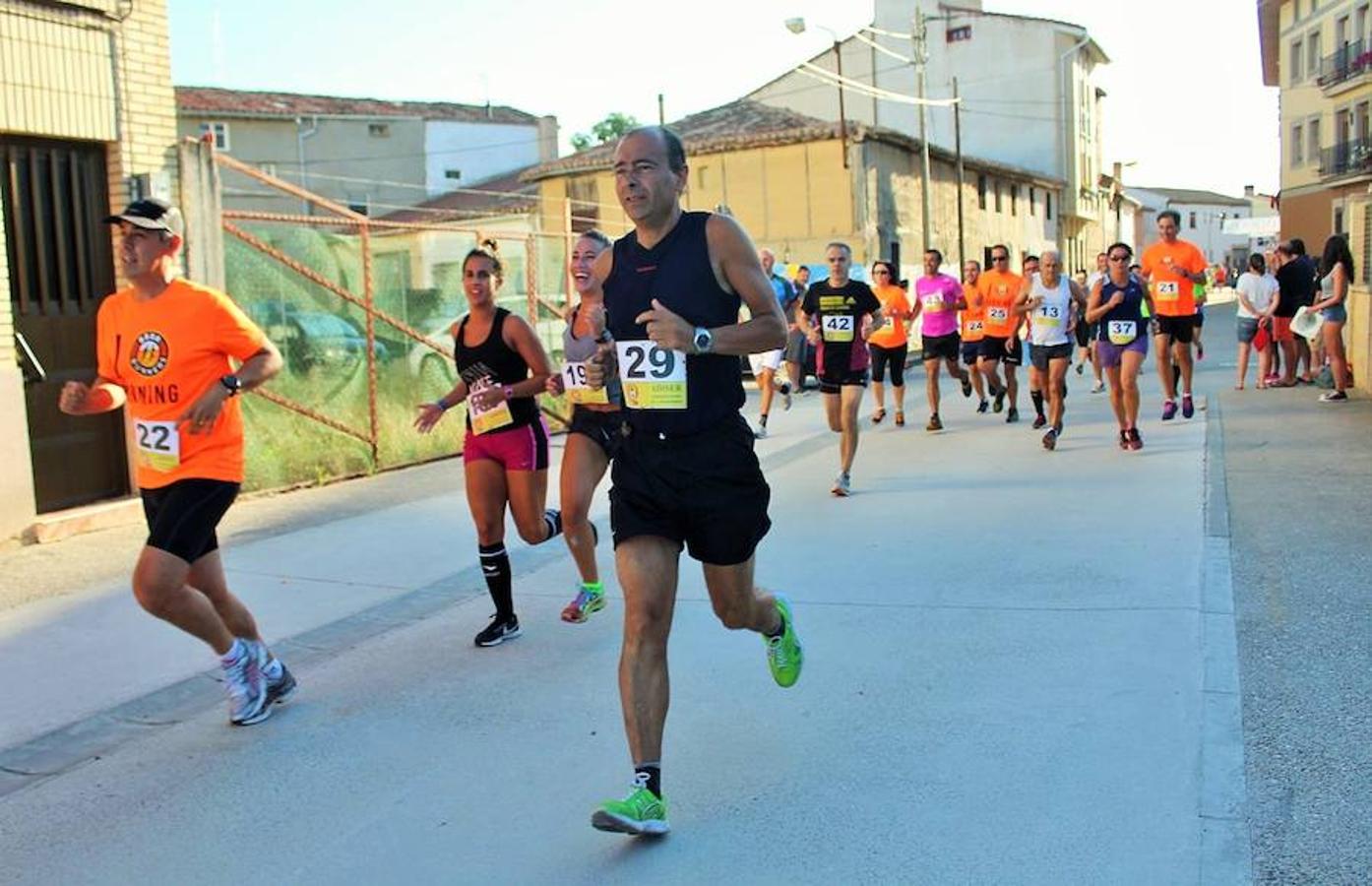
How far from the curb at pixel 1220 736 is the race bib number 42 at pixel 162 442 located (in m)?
3.66

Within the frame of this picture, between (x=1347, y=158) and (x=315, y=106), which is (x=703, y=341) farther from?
(x=1347, y=158)

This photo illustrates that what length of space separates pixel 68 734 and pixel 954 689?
3.42 m

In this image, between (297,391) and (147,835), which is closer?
(147,835)

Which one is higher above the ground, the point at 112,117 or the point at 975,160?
the point at 975,160

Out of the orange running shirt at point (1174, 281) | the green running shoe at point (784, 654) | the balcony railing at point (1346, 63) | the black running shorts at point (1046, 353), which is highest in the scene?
the balcony railing at point (1346, 63)

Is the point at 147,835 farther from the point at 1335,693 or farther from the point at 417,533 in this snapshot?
the point at 417,533

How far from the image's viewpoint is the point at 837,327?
10.2 meters

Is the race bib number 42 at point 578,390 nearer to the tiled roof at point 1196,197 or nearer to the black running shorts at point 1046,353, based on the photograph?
the black running shorts at point 1046,353

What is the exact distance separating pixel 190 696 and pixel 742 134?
31898 millimetres

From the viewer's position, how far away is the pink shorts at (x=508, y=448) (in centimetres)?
604

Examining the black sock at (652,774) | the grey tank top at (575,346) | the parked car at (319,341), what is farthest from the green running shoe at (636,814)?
the parked car at (319,341)

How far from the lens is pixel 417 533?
28.9 ft

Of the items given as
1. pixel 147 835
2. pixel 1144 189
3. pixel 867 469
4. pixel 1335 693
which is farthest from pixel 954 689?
pixel 1144 189

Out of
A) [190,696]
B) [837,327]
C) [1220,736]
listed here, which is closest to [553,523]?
[190,696]
